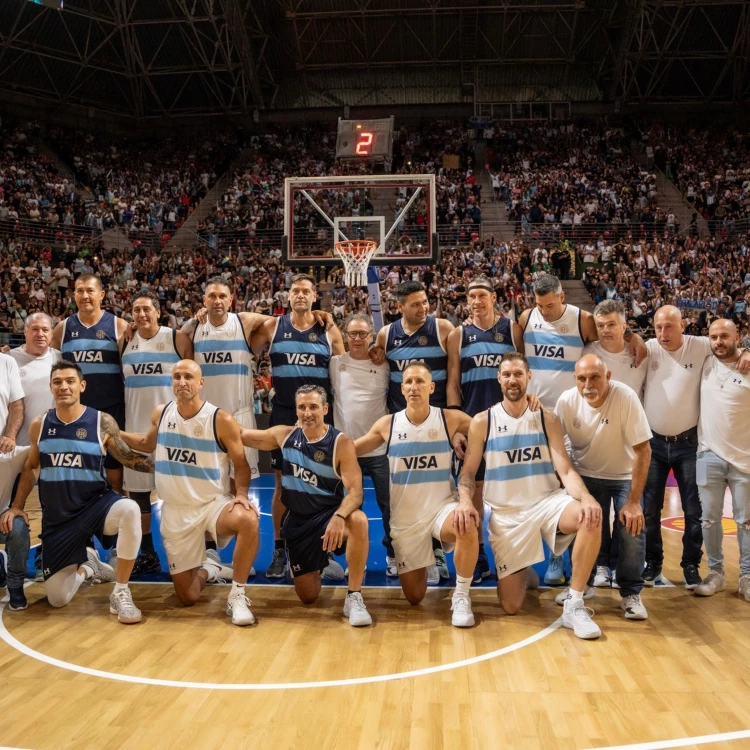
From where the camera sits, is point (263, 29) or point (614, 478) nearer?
point (614, 478)

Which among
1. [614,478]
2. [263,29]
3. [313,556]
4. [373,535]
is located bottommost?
[373,535]

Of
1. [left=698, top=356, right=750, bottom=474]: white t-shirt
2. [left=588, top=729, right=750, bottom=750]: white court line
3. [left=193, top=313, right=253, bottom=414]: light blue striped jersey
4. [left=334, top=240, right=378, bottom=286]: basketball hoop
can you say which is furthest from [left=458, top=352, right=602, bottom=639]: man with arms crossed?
[left=334, top=240, right=378, bottom=286]: basketball hoop

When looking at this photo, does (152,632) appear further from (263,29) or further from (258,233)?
(263,29)

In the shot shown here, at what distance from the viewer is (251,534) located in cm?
519

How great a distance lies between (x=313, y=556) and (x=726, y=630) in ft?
8.82

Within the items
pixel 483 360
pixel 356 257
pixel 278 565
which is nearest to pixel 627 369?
pixel 483 360

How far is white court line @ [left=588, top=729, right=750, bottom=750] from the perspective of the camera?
3291 mm

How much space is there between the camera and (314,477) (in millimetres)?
5324

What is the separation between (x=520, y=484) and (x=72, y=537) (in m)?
3.10

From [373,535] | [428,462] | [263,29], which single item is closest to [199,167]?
[263,29]

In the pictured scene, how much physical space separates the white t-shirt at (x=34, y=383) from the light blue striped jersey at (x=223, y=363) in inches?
48.5

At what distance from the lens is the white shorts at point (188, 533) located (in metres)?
5.31

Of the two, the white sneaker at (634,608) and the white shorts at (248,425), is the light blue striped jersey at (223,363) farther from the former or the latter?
the white sneaker at (634,608)

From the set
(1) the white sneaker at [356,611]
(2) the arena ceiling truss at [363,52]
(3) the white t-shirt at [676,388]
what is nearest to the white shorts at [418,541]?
(1) the white sneaker at [356,611]
